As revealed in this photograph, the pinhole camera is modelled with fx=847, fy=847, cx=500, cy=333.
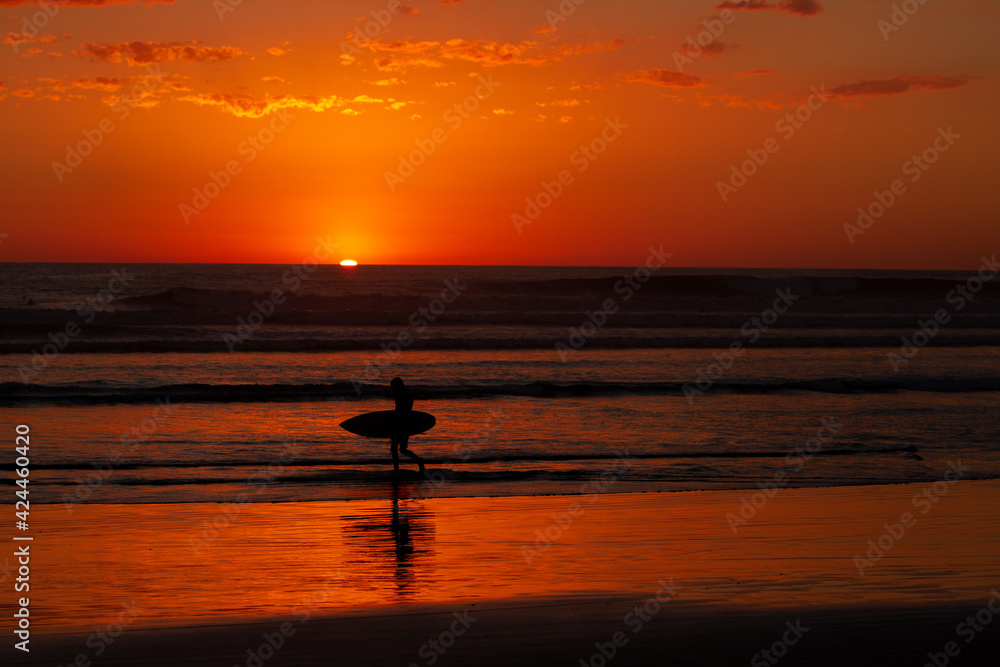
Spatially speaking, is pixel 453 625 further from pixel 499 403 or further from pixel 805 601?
pixel 499 403

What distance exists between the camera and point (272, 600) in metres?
6.30

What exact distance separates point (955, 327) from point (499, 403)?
112 feet

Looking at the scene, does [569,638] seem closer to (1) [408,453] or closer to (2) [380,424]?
(1) [408,453]

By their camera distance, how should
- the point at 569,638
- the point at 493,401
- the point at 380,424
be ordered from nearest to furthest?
the point at 569,638
the point at 380,424
the point at 493,401

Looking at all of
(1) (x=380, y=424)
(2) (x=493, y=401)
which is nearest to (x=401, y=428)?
(1) (x=380, y=424)

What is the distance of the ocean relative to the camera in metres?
11.4

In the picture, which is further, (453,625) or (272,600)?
(272,600)

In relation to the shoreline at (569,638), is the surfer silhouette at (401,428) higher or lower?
higher

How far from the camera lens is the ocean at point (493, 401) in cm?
1138

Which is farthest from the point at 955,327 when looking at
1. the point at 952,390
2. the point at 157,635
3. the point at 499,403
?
the point at 157,635

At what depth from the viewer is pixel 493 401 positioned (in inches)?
743

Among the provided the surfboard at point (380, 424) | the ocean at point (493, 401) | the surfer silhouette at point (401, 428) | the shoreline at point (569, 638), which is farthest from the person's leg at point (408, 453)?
the shoreline at point (569, 638)

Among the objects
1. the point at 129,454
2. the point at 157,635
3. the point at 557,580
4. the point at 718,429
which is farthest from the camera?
the point at 718,429

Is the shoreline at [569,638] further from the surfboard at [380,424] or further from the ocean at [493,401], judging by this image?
the surfboard at [380,424]
